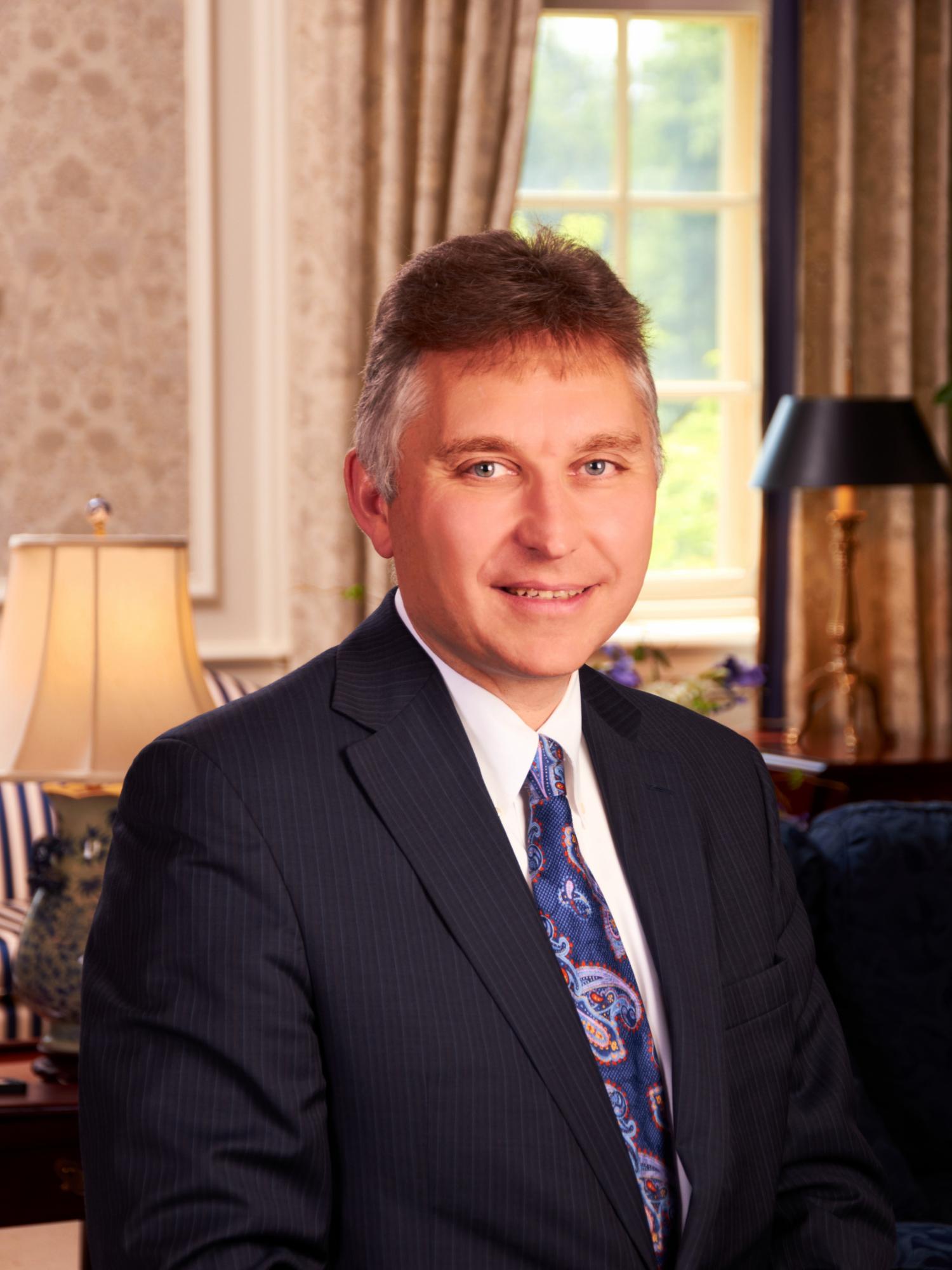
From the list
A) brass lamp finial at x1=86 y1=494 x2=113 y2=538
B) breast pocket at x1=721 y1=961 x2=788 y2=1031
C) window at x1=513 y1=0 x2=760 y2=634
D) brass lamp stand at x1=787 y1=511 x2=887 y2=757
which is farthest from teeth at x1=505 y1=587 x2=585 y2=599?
window at x1=513 y1=0 x2=760 y2=634

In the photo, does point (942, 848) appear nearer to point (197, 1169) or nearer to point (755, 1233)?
point (755, 1233)

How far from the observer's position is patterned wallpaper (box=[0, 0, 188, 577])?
4309 mm

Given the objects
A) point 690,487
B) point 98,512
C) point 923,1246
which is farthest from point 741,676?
point 690,487

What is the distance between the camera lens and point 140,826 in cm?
111

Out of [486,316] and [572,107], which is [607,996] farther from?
[572,107]

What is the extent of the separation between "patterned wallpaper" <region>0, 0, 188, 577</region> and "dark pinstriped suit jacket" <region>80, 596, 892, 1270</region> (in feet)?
11.0

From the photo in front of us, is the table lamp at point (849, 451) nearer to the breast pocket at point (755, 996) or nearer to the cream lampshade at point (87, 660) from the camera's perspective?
the cream lampshade at point (87, 660)

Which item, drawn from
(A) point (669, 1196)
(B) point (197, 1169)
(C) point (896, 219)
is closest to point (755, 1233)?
(A) point (669, 1196)

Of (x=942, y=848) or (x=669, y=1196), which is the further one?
(x=942, y=848)

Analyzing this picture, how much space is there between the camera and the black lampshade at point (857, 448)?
3.97m

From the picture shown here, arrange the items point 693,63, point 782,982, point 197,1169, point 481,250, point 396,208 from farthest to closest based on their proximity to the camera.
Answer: point 693,63, point 396,208, point 782,982, point 481,250, point 197,1169

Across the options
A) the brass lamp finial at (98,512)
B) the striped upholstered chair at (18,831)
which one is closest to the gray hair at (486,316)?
the brass lamp finial at (98,512)

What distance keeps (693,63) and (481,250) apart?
403 cm

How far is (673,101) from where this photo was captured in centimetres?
483
